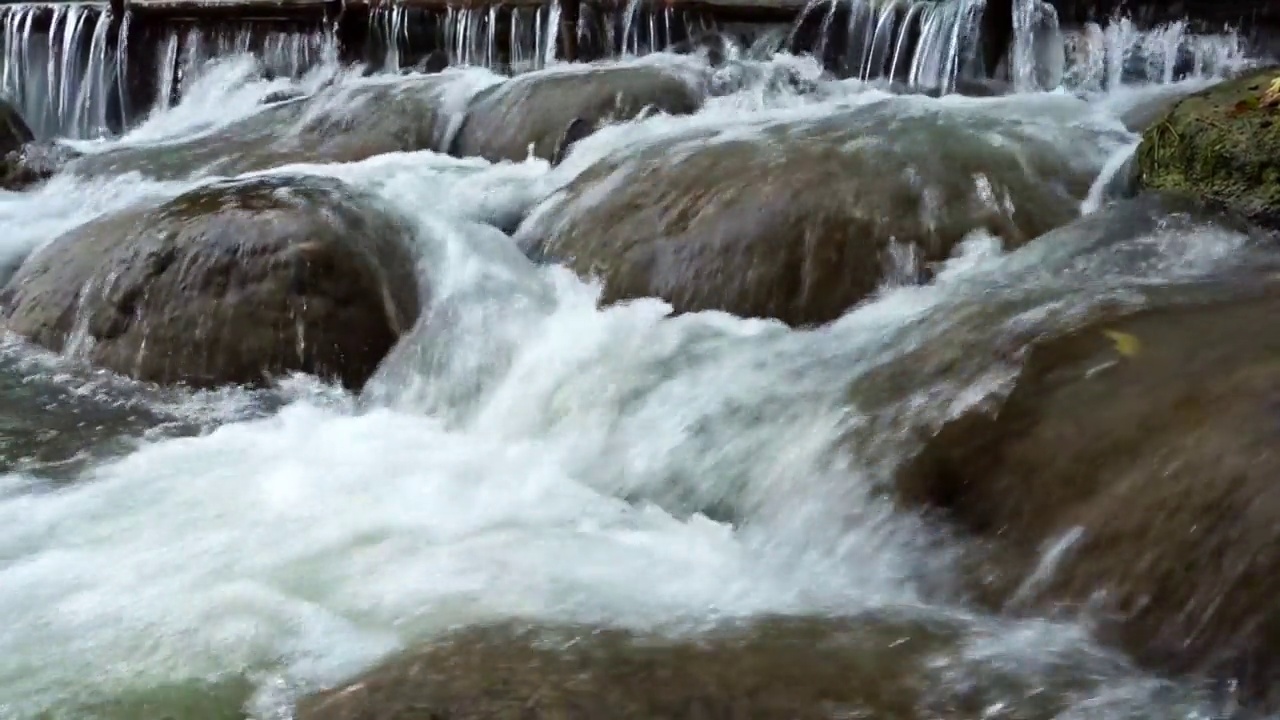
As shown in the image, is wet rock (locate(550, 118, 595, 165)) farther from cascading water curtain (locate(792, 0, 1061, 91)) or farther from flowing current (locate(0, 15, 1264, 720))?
cascading water curtain (locate(792, 0, 1061, 91))

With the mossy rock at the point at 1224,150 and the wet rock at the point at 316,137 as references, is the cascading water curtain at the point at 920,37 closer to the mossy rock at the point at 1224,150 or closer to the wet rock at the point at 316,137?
the mossy rock at the point at 1224,150

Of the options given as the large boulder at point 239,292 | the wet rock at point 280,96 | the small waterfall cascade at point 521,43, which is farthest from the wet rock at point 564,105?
the wet rock at point 280,96

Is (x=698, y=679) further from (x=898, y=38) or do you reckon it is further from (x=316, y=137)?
(x=316, y=137)

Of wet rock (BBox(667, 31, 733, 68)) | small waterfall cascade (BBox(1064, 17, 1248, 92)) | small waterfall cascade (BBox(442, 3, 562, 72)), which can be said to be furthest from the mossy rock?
small waterfall cascade (BBox(442, 3, 562, 72))

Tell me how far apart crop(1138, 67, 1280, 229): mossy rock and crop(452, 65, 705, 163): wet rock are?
388 centimetres

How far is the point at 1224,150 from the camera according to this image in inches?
224

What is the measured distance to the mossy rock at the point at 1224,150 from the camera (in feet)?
18.1

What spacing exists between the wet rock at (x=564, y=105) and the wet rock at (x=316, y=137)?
0.42 meters

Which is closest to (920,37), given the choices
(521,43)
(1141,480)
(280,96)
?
(521,43)

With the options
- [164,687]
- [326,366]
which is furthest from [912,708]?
[326,366]

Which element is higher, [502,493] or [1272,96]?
[1272,96]

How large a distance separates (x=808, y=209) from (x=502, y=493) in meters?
2.28

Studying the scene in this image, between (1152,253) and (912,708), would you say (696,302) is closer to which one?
(1152,253)

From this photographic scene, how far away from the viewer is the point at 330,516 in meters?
4.61
